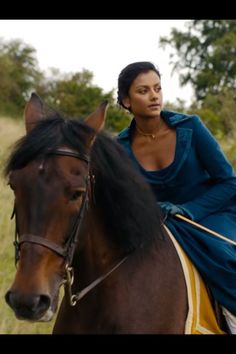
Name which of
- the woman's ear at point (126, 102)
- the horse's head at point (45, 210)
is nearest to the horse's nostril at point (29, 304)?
the horse's head at point (45, 210)

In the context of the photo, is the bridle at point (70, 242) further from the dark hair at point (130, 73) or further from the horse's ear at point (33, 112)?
the dark hair at point (130, 73)

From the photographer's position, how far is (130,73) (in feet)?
12.5

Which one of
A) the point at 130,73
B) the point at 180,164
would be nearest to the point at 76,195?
the point at 180,164

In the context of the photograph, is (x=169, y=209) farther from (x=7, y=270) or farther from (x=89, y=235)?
(x=7, y=270)

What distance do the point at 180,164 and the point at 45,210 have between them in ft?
4.18

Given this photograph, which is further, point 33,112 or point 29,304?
point 33,112

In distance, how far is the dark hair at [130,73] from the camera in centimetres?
379

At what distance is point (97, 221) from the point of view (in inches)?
119

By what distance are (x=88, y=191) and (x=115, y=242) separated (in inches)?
14.3

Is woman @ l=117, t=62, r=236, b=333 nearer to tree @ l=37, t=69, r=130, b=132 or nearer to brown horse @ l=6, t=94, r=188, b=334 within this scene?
brown horse @ l=6, t=94, r=188, b=334

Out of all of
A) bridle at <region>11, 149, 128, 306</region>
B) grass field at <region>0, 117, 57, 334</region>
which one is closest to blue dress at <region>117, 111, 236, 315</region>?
bridle at <region>11, 149, 128, 306</region>

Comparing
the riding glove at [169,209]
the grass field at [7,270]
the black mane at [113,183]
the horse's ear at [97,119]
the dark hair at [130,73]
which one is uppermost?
the dark hair at [130,73]

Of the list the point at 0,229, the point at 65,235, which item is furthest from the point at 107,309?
the point at 0,229
